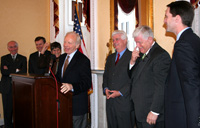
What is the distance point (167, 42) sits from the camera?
8.29 feet

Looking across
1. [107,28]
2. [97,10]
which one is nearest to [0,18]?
[97,10]

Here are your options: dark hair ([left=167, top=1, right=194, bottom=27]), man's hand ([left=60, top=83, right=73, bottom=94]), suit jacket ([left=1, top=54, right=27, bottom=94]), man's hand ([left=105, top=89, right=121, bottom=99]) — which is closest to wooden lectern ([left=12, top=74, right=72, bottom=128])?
man's hand ([left=60, top=83, right=73, bottom=94])

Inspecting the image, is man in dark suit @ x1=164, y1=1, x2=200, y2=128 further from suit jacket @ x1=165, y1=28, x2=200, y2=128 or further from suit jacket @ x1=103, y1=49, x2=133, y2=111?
suit jacket @ x1=103, y1=49, x2=133, y2=111

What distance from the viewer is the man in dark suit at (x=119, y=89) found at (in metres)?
2.44

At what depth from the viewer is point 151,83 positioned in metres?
1.94

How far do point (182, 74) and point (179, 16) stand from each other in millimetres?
507

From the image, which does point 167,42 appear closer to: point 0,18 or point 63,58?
point 63,58

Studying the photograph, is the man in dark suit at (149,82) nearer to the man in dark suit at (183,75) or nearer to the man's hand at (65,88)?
the man in dark suit at (183,75)

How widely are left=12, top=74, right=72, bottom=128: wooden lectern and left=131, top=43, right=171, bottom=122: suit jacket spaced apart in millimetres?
721

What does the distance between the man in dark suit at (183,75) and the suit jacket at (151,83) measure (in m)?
0.28

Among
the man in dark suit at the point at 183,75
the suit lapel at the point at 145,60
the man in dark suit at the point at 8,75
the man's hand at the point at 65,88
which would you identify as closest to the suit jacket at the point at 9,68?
the man in dark suit at the point at 8,75

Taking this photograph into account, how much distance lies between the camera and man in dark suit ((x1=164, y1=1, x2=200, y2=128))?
1286 millimetres

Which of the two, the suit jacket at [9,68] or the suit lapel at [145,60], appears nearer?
the suit lapel at [145,60]

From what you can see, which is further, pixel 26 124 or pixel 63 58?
pixel 63 58
